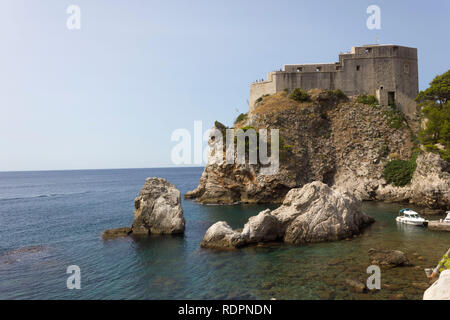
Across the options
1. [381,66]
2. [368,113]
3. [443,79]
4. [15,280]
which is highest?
[381,66]

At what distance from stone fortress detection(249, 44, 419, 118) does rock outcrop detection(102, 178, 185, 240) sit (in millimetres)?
34548

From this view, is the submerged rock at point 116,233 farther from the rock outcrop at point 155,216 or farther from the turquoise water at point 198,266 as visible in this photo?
the turquoise water at point 198,266

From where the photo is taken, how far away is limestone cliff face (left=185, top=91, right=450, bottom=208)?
147 ft

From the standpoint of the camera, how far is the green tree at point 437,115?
37625 mm

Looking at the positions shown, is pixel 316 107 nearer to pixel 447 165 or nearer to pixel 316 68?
pixel 316 68

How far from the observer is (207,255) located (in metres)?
21.4

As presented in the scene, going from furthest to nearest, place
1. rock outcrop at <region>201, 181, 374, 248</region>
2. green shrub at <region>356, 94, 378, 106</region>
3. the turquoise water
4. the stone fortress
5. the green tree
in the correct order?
green shrub at <region>356, 94, 378, 106</region>
the stone fortress
the green tree
rock outcrop at <region>201, 181, 374, 248</region>
the turquoise water

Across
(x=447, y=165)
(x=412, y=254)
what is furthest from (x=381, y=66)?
(x=412, y=254)

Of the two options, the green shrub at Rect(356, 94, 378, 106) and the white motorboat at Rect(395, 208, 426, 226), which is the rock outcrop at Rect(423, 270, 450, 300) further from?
the green shrub at Rect(356, 94, 378, 106)

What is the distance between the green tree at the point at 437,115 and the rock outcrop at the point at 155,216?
3347cm

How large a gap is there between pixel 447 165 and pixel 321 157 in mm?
17349

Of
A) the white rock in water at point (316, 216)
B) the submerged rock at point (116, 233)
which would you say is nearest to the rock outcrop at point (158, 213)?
the submerged rock at point (116, 233)

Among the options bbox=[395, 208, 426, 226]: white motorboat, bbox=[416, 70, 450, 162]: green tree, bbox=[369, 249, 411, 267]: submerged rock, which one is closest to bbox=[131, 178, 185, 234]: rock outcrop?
bbox=[369, 249, 411, 267]: submerged rock

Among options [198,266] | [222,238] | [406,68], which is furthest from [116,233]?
[406,68]
